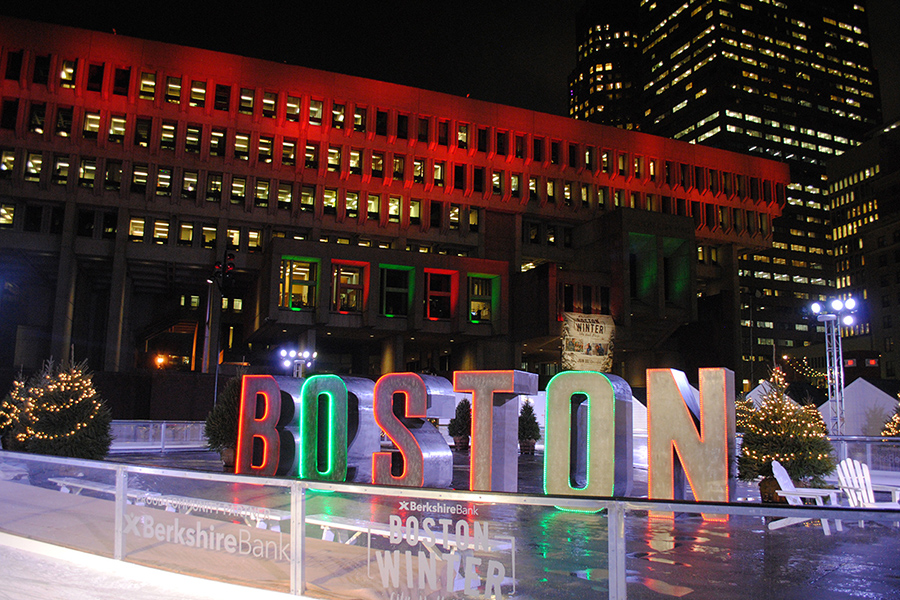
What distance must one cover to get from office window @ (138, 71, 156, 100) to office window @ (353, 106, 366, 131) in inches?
645

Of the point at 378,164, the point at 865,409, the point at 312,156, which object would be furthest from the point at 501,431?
the point at 378,164

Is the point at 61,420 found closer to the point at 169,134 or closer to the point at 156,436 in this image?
the point at 156,436

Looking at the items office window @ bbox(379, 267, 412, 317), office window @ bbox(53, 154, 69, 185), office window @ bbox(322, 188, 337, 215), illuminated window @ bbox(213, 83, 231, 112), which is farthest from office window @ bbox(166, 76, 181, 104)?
office window @ bbox(379, 267, 412, 317)

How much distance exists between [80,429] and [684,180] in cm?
6514

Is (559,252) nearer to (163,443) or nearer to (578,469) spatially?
(163,443)

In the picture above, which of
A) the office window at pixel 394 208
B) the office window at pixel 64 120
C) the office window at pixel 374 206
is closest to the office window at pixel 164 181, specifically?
the office window at pixel 64 120

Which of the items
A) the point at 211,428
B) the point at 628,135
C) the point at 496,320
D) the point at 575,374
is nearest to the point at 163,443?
the point at 211,428

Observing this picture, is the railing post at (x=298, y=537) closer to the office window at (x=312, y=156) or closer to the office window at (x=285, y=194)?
the office window at (x=285, y=194)

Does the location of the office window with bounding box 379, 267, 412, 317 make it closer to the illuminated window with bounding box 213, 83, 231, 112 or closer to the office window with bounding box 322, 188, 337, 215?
the office window with bounding box 322, 188, 337, 215

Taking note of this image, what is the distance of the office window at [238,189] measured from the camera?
189 feet

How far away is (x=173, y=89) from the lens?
56125 millimetres

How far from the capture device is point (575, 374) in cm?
1200

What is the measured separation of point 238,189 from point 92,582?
5434 cm

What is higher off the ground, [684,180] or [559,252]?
[684,180]
